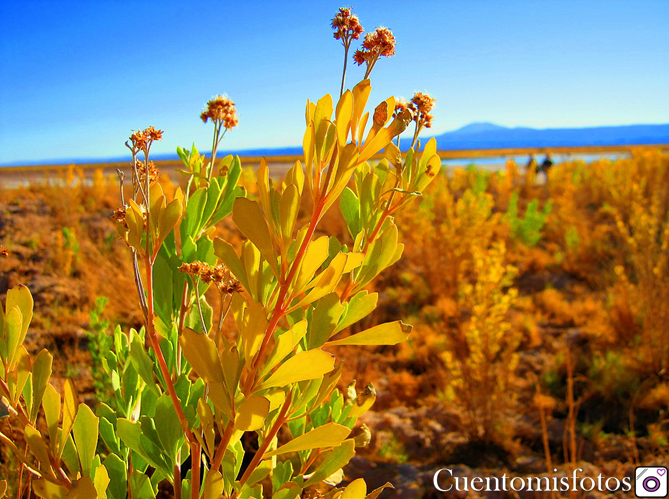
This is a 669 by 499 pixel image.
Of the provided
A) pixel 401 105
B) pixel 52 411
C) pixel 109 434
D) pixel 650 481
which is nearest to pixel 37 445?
pixel 52 411

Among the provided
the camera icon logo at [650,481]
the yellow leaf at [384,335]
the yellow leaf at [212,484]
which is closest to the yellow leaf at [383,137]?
the yellow leaf at [384,335]

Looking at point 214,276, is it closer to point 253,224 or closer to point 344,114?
point 253,224

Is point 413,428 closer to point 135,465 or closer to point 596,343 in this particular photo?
point 596,343

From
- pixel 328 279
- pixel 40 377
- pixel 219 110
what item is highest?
pixel 219 110

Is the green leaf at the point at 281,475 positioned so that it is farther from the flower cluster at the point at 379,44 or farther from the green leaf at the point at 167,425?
the flower cluster at the point at 379,44

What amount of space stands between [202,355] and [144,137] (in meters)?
0.31

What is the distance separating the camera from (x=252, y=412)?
18.6 inches

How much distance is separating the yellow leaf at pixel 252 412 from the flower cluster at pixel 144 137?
14.3 inches

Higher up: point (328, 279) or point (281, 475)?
point (328, 279)

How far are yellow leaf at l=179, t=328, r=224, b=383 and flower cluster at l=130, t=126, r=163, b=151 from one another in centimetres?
27

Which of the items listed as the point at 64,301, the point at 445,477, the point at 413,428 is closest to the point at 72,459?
the point at 445,477

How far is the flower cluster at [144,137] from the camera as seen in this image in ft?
1.91

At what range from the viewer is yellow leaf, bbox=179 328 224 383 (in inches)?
18.8

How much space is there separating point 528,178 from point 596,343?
7.19 m
